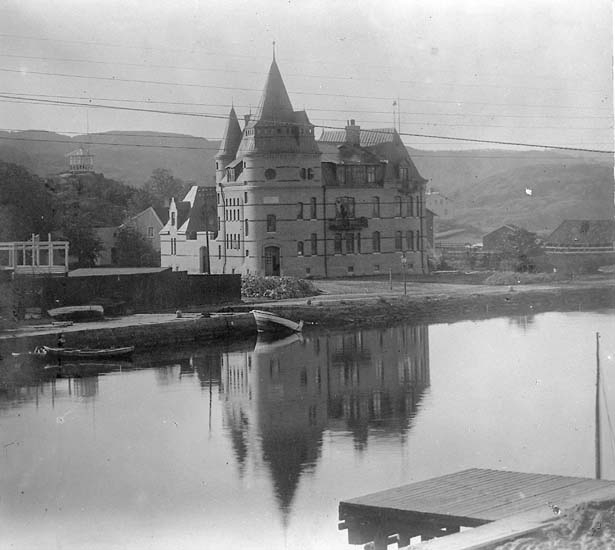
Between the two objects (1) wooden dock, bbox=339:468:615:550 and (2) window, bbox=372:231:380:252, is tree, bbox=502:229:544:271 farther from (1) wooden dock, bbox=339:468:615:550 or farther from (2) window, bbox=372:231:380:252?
(1) wooden dock, bbox=339:468:615:550

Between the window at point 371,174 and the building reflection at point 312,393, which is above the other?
the window at point 371,174

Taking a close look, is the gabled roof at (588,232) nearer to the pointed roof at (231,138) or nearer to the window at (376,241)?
the window at (376,241)

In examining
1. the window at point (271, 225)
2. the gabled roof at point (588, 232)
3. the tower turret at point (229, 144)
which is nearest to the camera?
the tower turret at point (229, 144)

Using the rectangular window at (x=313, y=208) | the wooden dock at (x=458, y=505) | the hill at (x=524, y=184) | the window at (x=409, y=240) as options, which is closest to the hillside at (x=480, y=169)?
the hill at (x=524, y=184)

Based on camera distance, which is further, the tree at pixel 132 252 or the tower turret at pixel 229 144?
the tree at pixel 132 252

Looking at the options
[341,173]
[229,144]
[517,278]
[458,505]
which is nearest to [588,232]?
[517,278]

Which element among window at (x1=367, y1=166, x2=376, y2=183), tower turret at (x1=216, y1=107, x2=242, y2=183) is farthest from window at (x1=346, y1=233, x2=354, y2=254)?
tower turret at (x1=216, y1=107, x2=242, y2=183)

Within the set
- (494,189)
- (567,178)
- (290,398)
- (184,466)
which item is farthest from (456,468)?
(494,189)
